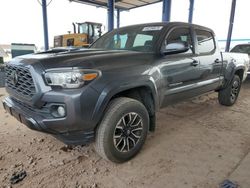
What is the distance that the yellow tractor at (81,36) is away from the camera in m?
11.4

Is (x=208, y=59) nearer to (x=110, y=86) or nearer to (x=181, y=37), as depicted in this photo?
(x=181, y=37)

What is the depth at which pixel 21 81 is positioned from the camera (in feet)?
7.27

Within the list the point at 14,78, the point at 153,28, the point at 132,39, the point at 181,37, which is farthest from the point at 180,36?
the point at 14,78

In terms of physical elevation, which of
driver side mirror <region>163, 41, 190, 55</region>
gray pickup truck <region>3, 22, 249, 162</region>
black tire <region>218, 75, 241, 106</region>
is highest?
driver side mirror <region>163, 41, 190, 55</region>

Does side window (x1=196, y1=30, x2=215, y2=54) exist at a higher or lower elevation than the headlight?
higher

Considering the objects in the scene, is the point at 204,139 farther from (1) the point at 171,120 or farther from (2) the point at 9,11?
(2) the point at 9,11

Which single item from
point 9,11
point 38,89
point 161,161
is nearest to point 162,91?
point 161,161

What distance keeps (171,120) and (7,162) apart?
2.71m

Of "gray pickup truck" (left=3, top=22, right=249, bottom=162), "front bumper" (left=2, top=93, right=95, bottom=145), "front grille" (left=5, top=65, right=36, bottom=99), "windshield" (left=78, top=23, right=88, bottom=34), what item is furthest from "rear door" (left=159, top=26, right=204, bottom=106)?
"windshield" (left=78, top=23, right=88, bottom=34)

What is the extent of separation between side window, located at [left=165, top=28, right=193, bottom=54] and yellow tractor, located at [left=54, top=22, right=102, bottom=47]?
8.50 m

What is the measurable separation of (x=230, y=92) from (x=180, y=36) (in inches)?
90.7

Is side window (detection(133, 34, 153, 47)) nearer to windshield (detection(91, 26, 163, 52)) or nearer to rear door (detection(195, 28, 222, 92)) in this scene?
windshield (detection(91, 26, 163, 52))

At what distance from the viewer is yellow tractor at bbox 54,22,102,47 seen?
11.4 metres

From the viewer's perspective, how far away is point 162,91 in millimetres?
2748
